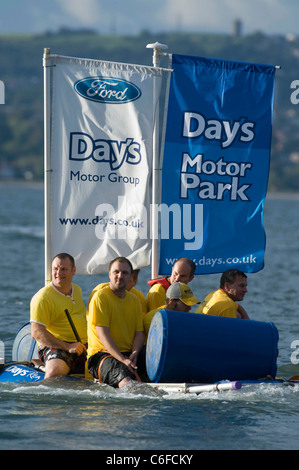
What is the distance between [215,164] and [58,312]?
287 cm

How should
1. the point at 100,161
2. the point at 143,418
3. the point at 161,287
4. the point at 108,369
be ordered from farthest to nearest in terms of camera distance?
the point at 100,161 → the point at 161,287 → the point at 108,369 → the point at 143,418

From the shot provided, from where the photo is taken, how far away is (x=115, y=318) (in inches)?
363

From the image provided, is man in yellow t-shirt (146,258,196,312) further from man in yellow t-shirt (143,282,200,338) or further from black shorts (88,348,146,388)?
black shorts (88,348,146,388)

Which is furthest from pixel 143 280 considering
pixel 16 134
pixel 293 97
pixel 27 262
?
pixel 16 134

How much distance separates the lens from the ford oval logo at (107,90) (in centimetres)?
1034

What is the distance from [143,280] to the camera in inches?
941

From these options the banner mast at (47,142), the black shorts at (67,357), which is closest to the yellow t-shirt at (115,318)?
the black shorts at (67,357)

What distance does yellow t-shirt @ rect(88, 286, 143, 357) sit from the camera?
9.10 m

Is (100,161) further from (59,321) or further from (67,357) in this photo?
(67,357)

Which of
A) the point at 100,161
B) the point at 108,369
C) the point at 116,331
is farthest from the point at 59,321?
the point at 100,161

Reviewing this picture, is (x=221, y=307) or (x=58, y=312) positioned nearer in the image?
(x=221, y=307)

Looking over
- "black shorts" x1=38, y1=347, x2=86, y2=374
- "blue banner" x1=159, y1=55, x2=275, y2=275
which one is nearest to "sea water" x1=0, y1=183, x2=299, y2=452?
"black shorts" x1=38, y1=347, x2=86, y2=374

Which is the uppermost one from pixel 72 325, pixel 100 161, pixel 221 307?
pixel 100 161

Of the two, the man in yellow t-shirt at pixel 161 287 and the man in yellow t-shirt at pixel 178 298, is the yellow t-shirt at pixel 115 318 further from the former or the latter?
the man in yellow t-shirt at pixel 161 287
